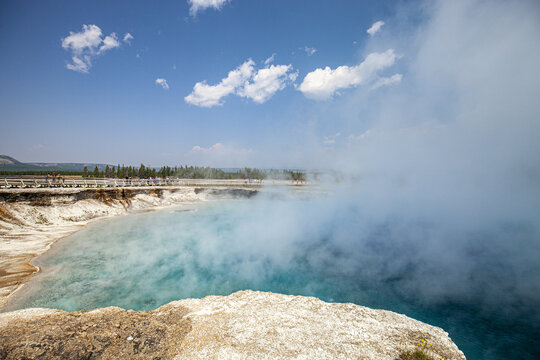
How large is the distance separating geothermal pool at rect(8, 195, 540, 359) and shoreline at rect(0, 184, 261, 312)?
707mm

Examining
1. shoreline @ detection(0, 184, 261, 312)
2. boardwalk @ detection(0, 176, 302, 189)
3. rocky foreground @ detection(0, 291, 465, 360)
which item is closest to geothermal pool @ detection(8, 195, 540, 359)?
shoreline @ detection(0, 184, 261, 312)

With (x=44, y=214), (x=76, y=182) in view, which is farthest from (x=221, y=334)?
(x=76, y=182)

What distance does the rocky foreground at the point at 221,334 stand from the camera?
3705mm

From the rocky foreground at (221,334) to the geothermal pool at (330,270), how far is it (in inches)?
104

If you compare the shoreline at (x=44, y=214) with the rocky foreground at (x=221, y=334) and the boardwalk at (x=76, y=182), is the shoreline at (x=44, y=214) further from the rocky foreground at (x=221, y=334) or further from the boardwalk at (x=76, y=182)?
the rocky foreground at (x=221, y=334)

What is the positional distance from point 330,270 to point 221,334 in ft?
22.6

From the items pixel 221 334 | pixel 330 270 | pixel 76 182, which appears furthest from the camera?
pixel 76 182

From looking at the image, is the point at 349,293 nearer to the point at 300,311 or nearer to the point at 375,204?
the point at 300,311

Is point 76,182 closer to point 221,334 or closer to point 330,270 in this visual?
point 221,334

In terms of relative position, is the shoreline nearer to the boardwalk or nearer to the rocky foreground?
the boardwalk

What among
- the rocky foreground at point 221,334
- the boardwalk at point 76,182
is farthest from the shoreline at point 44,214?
the rocky foreground at point 221,334

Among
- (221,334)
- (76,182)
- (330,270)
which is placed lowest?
(330,270)

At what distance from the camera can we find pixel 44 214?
15.9 m

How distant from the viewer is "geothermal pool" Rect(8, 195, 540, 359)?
6801 mm
